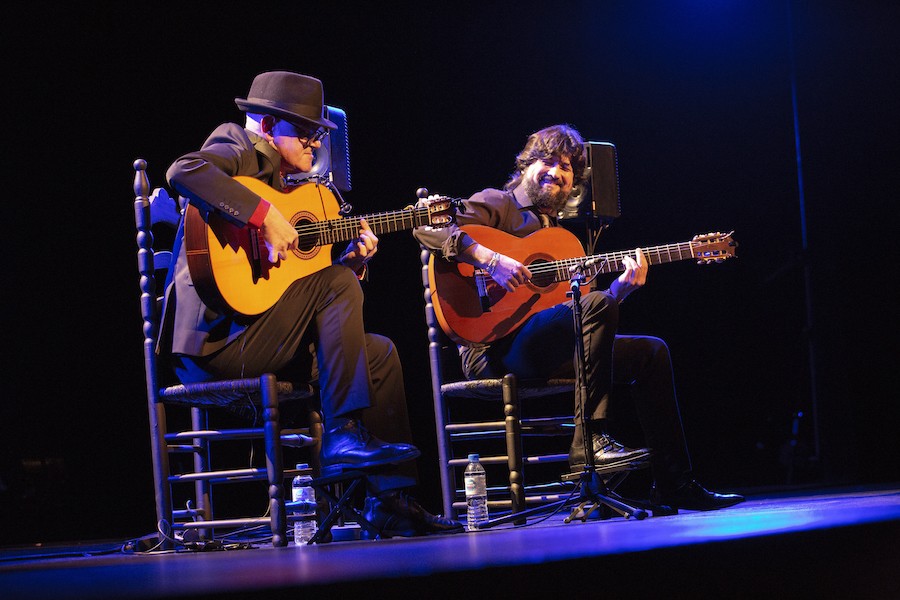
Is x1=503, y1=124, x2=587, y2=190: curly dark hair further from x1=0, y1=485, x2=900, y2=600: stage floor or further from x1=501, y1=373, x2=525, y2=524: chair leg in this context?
x1=0, y1=485, x2=900, y2=600: stage floor

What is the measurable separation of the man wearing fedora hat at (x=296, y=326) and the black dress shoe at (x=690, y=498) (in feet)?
2.75

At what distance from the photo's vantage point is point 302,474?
3096 mm

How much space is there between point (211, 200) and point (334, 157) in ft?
2.62

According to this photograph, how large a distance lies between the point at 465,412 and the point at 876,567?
321 cm

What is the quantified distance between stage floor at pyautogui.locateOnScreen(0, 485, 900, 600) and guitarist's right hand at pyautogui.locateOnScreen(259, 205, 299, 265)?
107 centimetres

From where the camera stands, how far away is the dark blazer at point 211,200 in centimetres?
256

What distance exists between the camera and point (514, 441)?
300 centimetres

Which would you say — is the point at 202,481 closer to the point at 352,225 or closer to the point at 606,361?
the point at 352,225

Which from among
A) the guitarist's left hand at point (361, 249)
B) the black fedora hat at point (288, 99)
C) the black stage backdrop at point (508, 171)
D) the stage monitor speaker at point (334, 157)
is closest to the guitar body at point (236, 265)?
the guitarist's left hand at point (361, 249)

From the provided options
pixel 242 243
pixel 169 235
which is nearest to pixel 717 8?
pixel 169 235

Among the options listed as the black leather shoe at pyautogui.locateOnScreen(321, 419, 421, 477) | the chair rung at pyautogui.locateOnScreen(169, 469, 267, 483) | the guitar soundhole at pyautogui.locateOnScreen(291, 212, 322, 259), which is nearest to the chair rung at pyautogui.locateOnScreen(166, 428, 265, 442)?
the chair rung at pyautogui.locateOnScreen(169, 469, 267, 483)

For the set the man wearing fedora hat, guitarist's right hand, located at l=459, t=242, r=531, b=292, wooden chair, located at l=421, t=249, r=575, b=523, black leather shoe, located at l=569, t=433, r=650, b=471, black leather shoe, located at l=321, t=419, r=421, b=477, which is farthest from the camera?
guitarist's right hand, located at l=459, t=242, r=531, b=292

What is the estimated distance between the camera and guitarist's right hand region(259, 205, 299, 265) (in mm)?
2584

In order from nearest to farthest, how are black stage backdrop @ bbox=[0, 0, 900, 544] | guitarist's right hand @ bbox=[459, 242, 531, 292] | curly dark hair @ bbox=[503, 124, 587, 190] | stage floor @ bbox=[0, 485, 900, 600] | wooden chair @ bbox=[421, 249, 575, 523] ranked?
stage floor @ bbox=[0, 485, 900, 600] → wooden chair @ bbox=[421, 249, 575, 523] → guitarist's right hand @ bbox=[459, 242, 531, 292] → curly dark hair @ bbox=[503, 124, 587, 190] → black stage backdrop @ bbox=[0, 0, 900, 544]
